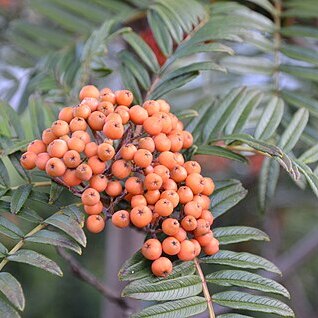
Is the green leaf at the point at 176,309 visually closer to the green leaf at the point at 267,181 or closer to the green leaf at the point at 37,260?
the green leaf at the point at 37,260

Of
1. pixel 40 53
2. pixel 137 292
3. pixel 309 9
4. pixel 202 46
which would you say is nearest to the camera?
pixel 137 292

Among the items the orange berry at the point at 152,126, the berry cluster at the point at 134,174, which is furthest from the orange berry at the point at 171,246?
the orange berry at the point at 152,126

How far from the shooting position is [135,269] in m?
0.52

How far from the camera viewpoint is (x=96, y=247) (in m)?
1.84

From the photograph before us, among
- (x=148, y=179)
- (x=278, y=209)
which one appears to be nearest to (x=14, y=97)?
(x=148, y=179)

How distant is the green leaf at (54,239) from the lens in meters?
0.49

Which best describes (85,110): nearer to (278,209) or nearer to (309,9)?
(309,9)

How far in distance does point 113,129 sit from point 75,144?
4 centimetres

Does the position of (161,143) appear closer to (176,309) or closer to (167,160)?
(167,160)

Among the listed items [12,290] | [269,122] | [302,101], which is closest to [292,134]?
[269,122]

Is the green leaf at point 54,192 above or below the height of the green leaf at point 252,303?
above

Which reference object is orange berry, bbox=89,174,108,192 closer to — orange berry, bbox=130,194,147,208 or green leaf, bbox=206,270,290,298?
orange berry, bbox=130,194,147,208

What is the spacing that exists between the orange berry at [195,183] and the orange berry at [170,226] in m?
0.04

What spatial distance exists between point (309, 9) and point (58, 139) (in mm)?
495
